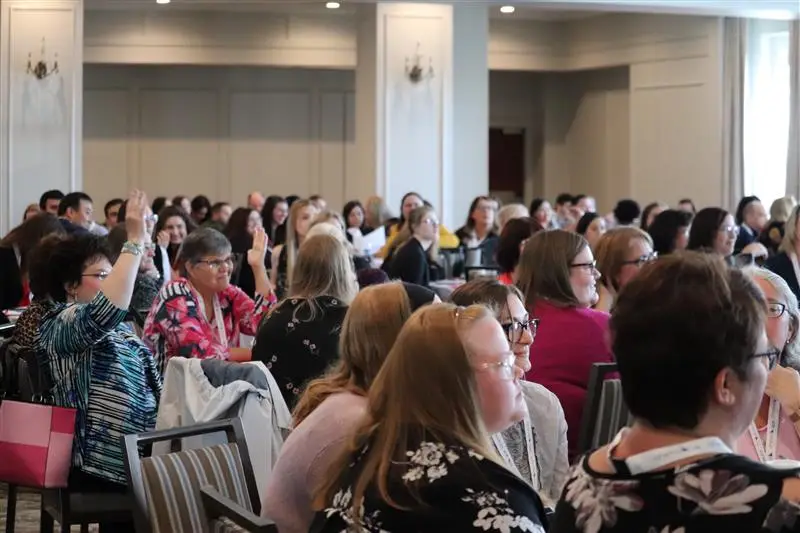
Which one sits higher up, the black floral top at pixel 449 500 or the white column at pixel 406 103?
the white column at pixel 406 103

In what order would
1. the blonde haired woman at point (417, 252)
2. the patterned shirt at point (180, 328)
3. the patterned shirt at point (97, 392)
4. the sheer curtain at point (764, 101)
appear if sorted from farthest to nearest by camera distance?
the sheer curtain at point (764, 101), the blonde haired woman at point (417, 252), the patterned shirt at point (180, 328), the patterned shirt at point (97, 392)

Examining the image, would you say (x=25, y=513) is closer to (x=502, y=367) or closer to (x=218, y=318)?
(x=218, y=318)

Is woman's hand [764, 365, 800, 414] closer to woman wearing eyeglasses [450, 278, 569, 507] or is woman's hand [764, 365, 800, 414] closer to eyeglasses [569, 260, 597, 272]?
woman wearing eyeglasses [450, 278, 569, 507]

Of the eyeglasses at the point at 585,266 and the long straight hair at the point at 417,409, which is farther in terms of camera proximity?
the eyeglasses at the point at 585,266

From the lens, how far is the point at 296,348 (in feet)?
14.7

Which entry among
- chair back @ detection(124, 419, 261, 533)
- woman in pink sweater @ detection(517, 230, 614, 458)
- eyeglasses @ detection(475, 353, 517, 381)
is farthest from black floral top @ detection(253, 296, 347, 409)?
eyeglasses @ detection(475, 353, 517, 381)

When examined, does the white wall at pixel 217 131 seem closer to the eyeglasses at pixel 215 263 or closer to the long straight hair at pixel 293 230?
the long straight hair at pixel 293 230

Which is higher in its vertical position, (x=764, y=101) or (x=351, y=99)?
(x=351, y=99)

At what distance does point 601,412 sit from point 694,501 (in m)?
2.09

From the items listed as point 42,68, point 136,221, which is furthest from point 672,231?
point 42,68

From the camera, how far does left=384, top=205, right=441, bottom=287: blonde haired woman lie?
343 inches

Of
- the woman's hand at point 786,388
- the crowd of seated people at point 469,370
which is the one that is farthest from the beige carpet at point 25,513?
the woman's hand at point 786,388

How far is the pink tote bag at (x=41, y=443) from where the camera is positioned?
4.04 metres

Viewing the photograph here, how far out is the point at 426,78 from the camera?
1370 cm
